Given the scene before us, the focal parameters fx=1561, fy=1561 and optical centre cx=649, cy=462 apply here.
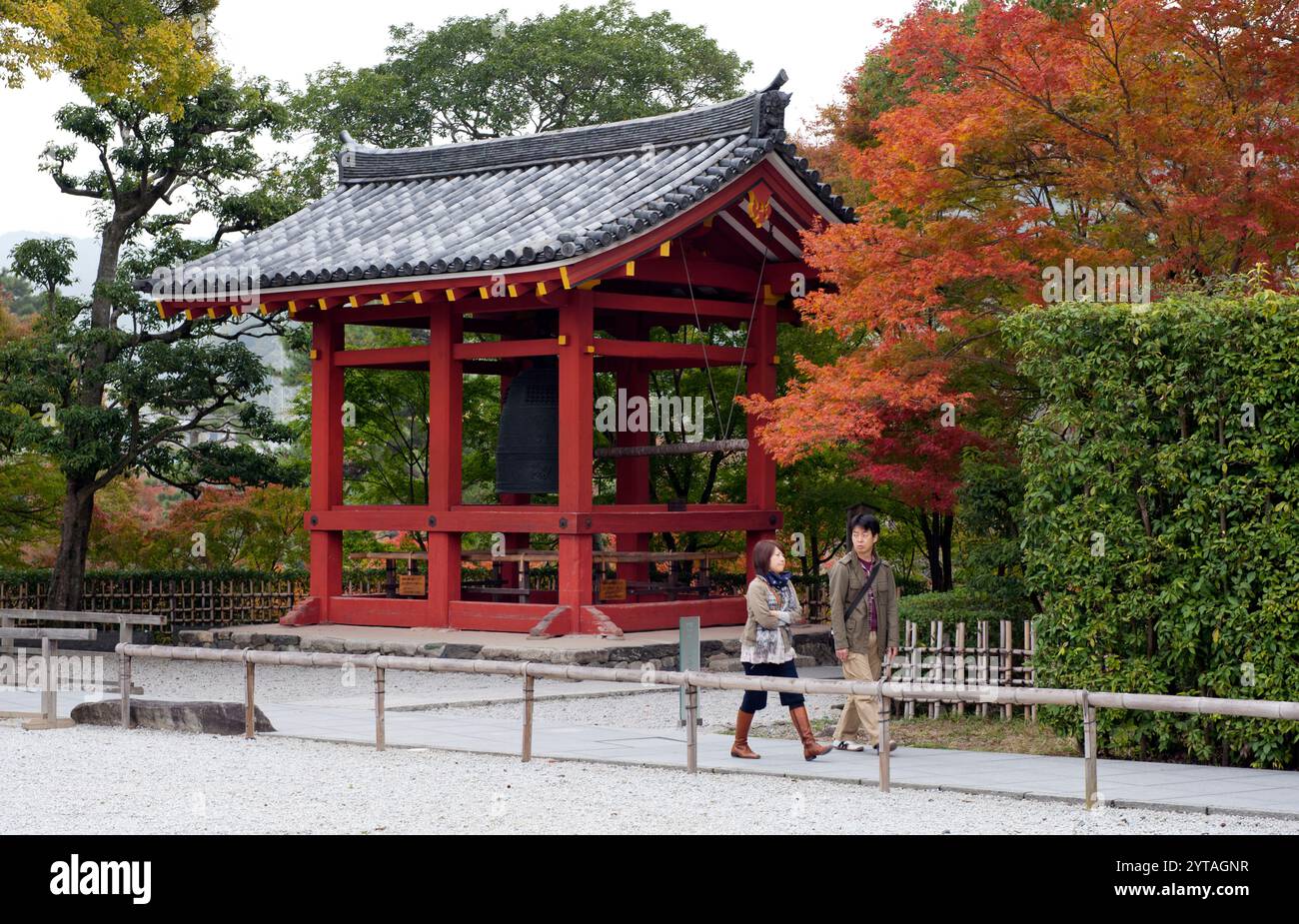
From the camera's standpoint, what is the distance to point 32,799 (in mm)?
9031

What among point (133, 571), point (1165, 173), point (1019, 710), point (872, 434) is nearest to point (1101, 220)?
point (1165, 173)

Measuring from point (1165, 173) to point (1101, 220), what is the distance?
1417mm

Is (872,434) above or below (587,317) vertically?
below

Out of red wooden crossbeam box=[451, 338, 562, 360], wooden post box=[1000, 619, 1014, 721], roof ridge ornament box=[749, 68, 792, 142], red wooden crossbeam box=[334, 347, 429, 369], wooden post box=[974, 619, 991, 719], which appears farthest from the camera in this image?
red wooden crossbeam box=[334, 347, 429, 369]

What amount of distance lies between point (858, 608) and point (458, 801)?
346cm

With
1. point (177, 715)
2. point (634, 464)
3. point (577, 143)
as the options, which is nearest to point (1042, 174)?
point (634, 464)

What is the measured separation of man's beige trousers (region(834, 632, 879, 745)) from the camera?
10852 mm

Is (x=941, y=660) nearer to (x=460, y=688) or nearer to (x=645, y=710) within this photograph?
(x=645, y=710)

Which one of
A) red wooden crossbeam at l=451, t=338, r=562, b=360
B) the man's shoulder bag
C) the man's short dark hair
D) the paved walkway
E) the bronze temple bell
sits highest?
red wooden crossbeam at l=451, t=338, r=562, b=360

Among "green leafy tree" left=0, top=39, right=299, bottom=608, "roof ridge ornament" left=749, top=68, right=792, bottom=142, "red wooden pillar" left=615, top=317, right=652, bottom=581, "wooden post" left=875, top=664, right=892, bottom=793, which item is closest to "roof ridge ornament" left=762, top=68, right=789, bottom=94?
"roof ridge ornament" left=749, top=68, right=792, bottom=142

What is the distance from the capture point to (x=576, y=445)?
18141 mm

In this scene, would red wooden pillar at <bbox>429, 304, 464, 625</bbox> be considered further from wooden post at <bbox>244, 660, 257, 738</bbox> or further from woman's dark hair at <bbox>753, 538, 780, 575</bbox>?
woman's dark hair at <bbox>753, 538, 780, 575</bbox>

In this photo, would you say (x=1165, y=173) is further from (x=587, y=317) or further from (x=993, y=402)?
(x=587, y=317)

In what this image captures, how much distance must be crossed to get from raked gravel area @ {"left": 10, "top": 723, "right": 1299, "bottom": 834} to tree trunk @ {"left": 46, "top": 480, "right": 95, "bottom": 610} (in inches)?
441
